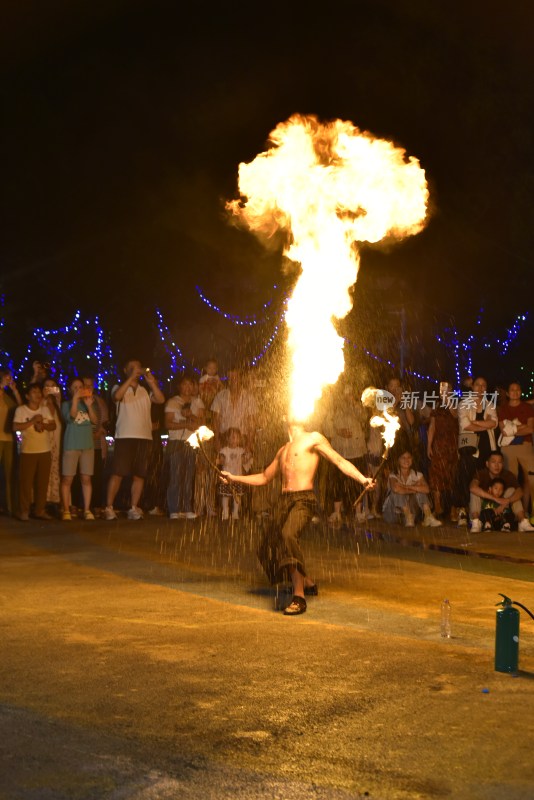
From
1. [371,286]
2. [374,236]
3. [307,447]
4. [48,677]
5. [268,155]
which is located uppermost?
[371,286]

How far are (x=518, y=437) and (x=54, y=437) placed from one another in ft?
20.6

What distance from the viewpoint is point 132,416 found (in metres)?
15.0

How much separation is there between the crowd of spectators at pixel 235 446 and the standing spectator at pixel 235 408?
16 millimetres

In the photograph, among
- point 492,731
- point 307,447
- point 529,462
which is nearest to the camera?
point 492,731

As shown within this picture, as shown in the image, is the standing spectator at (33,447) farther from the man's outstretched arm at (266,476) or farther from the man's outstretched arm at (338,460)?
the man's outstretched arm at (338,460)

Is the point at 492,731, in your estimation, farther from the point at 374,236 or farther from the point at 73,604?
the point at 374,236

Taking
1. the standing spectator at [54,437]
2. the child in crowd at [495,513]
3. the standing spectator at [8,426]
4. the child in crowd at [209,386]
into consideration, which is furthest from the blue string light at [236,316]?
the child in crowd at [495,513]

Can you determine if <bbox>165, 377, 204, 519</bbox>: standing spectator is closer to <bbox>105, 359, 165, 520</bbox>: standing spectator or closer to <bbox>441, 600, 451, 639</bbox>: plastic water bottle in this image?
<bbox>105, 359, 165, 520</bbox>: standing spectator

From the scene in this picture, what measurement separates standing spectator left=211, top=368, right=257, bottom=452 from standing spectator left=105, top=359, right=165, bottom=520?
0.93 m

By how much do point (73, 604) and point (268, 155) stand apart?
4788 millimetres

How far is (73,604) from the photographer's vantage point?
8.30 meters

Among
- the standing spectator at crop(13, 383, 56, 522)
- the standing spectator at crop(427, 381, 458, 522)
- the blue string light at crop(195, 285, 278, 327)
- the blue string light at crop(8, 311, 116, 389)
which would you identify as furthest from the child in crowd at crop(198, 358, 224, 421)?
the blue string light at crop(8, 311, 116, 389)

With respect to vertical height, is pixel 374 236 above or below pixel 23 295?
below

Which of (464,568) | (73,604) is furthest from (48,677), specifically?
(464,568)
